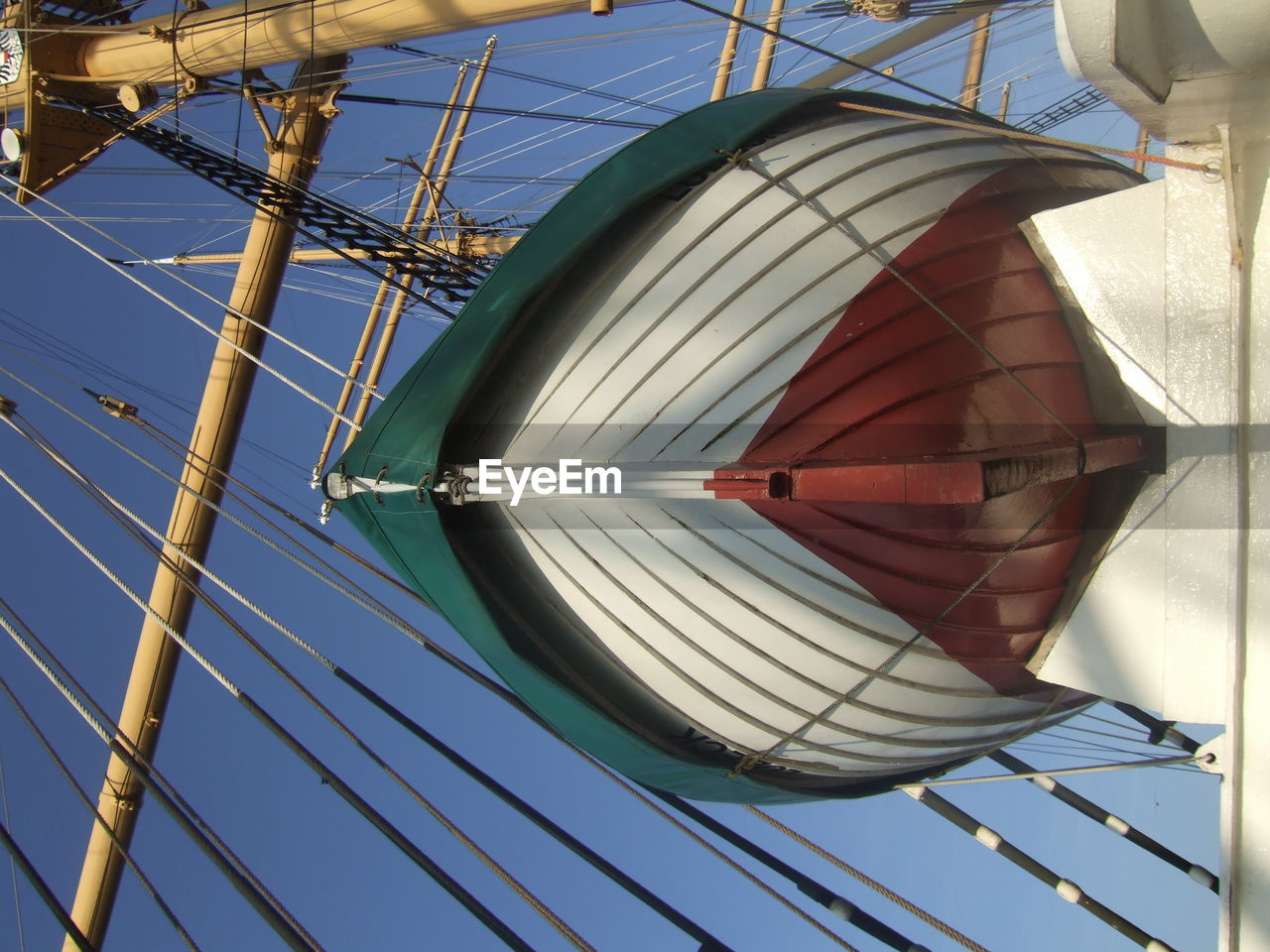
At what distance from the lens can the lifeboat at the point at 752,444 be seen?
351 centimetres

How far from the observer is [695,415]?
3604 millimetres

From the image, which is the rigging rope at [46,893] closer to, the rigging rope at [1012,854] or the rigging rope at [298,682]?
the rigging rope at [298,682]

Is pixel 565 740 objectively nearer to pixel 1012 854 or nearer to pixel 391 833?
pixel 391 833

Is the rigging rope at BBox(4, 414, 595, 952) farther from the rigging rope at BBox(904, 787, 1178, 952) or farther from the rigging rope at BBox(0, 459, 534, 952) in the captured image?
the rigging rope at BBox(904, 787, 1178, 952)

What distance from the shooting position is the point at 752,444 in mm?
3562

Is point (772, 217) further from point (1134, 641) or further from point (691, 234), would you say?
point (1134, 641)

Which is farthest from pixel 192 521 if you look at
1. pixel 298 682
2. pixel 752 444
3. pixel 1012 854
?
pixel 1012 854

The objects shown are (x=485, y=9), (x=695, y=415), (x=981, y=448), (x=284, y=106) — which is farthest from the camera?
(x=284, y=106)

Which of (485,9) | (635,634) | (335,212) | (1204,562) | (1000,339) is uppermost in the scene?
(485,9)

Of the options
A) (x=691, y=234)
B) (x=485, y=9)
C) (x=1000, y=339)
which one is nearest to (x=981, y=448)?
(x=1000, y=339)

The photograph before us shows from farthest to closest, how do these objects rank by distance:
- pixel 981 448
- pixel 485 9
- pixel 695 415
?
pixel 485 9
pixel 695 415
pixel 981 448

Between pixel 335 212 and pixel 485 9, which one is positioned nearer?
pixel 485 9

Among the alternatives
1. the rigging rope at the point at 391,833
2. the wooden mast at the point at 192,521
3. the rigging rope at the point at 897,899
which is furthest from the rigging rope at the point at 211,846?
the wooden mast at the point at 192,521

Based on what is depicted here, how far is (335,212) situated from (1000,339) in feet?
22.6
